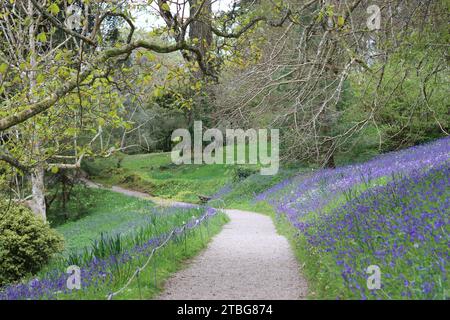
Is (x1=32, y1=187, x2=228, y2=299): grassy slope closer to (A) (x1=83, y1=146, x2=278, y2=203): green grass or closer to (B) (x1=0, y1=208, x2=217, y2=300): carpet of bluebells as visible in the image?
(B) (x1=0, y1=208, x2=217, y2=300): carpet of bluebells

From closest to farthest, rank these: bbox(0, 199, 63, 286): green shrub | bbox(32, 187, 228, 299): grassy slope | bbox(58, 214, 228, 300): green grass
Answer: bbox(58, 214, 228, 300): green grass
bbox(32, 187, 228, 299): grassy slope
bbox(0, 199, 63, 286): green shrub

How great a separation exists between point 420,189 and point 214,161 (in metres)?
28.7

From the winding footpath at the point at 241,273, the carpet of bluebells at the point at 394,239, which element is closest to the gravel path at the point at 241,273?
the winding footpath at the point at 241,273

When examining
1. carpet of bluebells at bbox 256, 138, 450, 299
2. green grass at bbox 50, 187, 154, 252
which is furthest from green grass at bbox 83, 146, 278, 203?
carpet of bluebells at bbox 256, 138, 450, 299

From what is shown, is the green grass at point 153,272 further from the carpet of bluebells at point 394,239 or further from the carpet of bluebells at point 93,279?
the carpet of bluebells at point 394,239

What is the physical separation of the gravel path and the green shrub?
11.9ft

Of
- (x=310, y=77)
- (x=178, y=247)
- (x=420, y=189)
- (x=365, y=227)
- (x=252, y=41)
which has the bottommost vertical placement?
(x=178, y=247)

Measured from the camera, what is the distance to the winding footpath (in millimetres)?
5980

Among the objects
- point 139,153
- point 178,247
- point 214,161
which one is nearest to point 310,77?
point 178,247

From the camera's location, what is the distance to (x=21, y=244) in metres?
9.72

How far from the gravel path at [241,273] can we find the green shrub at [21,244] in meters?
3.63

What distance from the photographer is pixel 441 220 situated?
17.7ft

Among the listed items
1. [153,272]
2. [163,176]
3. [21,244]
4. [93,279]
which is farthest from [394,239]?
[163,176]
